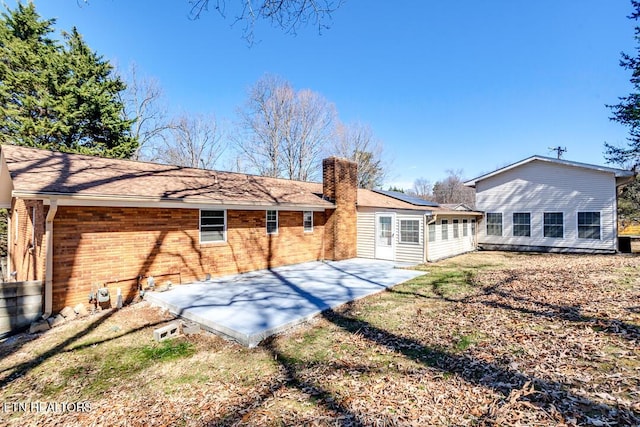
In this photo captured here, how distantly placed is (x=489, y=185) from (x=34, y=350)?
20.4 m

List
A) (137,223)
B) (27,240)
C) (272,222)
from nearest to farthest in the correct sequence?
(137,223)
(27,240)
(272,222)

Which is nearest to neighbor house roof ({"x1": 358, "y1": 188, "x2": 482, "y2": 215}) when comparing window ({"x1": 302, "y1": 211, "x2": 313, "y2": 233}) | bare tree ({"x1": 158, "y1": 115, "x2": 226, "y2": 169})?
window ({"x1": 302, "y1": 211, "x2": 313, "y2": 233})

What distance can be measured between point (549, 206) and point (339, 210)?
39.1ft

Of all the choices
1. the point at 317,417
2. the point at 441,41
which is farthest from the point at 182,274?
the point at 441,41

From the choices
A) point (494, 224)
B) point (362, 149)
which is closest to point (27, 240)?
point (494, 224)

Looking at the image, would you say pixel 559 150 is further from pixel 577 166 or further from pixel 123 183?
pixel 123 183

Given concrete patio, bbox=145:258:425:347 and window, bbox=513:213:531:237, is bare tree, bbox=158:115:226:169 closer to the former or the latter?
concrete patio, bbox=145:258:425:347

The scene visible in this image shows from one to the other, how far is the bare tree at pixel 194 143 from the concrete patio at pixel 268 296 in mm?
20889

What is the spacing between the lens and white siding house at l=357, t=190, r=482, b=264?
1258cm

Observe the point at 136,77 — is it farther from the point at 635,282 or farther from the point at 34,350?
the point at 635,282

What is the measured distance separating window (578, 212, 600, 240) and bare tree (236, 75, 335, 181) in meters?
19.8

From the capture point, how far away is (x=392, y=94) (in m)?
21.4

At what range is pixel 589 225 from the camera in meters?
15.1

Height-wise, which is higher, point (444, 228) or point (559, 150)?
point (559, 150)
